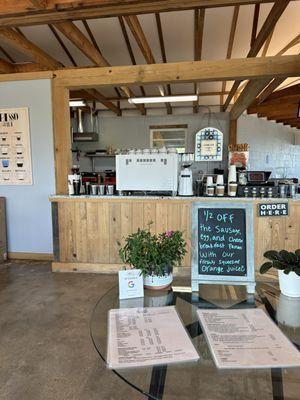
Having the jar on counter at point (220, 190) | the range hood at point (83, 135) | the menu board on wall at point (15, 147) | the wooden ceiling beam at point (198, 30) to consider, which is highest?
the wooden ceiling beam at point (198, 30)

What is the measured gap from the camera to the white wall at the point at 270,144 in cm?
780

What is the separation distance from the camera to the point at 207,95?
7145 millimetres

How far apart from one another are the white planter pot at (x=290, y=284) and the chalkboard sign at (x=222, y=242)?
0.18 meters

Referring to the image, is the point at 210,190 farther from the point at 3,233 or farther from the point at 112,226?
the point at 3,233

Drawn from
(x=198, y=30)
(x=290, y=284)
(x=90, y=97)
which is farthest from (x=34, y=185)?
(x=290, y=284)

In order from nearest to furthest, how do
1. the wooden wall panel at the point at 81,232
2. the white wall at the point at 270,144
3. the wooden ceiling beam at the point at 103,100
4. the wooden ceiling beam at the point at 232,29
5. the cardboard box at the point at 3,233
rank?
the wooden wall panel at the point at 81,232 → the wooden ceiling beam at the point at 232,29 → the cardboard box at the point at 3,233 → the wooden ceiling beam at the point at 103,100 → the white wall at the point at 270,144

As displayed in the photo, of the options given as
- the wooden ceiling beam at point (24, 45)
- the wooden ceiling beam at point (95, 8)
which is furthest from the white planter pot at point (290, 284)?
the wooden ceiling beam at point (24, 45)

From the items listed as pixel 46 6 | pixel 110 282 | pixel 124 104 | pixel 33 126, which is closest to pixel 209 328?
pixel 110 282

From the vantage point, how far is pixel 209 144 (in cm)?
777

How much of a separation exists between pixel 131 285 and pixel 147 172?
2116 mm

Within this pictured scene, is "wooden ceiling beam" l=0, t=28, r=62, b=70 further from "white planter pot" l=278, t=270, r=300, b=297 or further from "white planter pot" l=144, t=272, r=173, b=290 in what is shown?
"white planter pot" l=278, t=270, r=300, b=297

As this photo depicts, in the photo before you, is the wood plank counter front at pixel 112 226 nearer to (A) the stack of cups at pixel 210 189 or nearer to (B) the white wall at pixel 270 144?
(A) the stack of cups at pixel 210 189

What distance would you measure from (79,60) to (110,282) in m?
4.20

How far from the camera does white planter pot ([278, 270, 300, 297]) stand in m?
1.36
